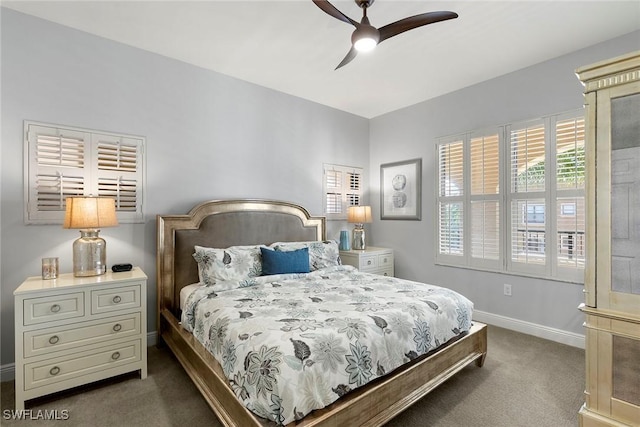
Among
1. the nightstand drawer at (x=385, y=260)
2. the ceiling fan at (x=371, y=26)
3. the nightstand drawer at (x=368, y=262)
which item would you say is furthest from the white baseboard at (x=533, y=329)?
the ceiling fan at (x=371, y=26)

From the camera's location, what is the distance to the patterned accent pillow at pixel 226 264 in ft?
9.21

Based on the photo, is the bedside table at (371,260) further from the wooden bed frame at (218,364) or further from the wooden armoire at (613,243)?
the wooden armoire at (613,243)

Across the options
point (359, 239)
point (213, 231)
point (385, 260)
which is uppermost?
point (213, 231)

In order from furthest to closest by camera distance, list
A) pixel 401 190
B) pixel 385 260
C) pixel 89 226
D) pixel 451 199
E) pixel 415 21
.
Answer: pixel 401 190 < pixel 385 260 < pixel 451 199 < pixel 89 226 < pixel 415 21

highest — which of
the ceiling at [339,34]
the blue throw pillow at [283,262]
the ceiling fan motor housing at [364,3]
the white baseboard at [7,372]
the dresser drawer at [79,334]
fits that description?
the ceiling at [339,34]

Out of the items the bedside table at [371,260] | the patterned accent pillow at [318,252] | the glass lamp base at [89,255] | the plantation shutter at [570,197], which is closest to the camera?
the glass lamp base at [89,255]

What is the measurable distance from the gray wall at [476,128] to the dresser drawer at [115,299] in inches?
136

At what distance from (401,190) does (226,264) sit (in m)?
2.84

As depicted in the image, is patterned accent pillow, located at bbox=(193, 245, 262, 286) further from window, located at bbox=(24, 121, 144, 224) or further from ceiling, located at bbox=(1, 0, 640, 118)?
ceiling, located at bbox=(1, 0, 640, 118)

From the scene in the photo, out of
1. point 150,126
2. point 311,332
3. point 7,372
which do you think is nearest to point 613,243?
point 311,332

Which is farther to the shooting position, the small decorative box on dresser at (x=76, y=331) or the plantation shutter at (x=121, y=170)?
the plantation shutter at (x=121, y=170)

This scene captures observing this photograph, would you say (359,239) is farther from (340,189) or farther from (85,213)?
(85,213)

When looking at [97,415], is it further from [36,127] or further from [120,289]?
[36,127]

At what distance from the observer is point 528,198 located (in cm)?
335
